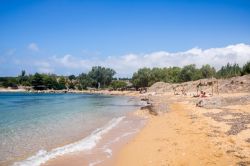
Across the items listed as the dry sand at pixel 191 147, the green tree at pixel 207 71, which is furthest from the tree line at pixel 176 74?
the dry sand at pixel 191 147

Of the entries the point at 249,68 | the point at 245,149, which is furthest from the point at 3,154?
the point at 249,68

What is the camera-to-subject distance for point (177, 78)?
514ft

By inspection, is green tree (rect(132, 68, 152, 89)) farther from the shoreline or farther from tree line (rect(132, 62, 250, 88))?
the shoreline

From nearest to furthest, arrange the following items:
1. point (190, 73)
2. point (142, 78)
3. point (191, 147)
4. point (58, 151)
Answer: point (191, 147)
point (58, 151)
point (190, 73)
point (142, 78)

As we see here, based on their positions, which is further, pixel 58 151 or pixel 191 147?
pixel 58 151

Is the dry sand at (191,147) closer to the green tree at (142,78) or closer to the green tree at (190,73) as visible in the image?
the green tree at (190,73)

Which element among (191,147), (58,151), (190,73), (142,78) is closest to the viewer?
(191,147)

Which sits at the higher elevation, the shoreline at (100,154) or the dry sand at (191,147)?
the dry sand at (191,147)

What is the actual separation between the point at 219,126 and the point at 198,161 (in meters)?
10.6

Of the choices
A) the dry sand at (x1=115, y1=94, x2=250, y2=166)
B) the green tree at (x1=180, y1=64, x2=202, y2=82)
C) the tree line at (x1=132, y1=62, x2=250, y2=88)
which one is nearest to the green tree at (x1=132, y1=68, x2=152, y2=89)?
the tree line at (x1=132, y1=62, x2=250, y2=88)

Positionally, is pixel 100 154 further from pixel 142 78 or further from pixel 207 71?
pixel 142 78

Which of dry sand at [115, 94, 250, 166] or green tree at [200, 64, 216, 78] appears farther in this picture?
green tree at [200, 64, 216, 78]

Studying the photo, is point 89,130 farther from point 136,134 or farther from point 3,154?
point 3,154

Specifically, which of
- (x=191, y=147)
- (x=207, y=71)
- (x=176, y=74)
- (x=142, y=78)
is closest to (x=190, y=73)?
(x=207, y=71)
